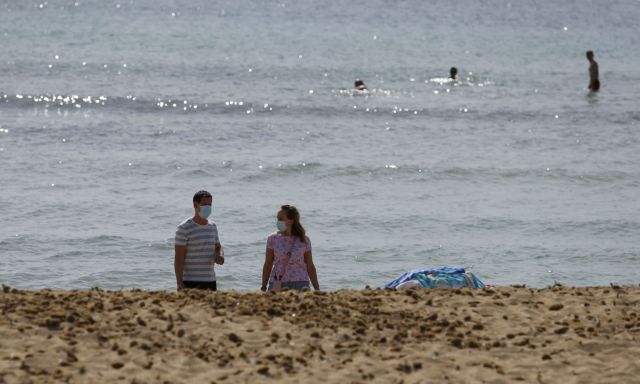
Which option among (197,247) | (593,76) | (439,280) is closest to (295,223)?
(197,247)

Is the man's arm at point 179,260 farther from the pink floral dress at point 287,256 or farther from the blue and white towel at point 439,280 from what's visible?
the blue and white towel at point 439,280

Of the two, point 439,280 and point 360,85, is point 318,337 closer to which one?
point 439,280

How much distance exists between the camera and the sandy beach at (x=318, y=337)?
31.1 ft

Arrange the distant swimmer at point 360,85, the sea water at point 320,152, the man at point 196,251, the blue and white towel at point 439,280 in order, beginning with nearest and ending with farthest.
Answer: the man at point 196,251 < the blue and white towel at point 439,280 < the sea water at point 320,152 < the distant swimmer at point 360,85

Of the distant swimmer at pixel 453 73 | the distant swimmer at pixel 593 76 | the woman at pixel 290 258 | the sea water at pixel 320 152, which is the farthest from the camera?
the distant swimmer at pixel 453 73

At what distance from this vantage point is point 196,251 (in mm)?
11680

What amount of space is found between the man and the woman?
470 mm

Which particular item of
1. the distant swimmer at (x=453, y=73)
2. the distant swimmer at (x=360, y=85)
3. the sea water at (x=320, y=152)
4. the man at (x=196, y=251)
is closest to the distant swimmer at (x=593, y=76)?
the sea water at (x=320, y=152)

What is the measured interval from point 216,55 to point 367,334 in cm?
3070

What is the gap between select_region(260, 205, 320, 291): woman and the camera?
1184cm

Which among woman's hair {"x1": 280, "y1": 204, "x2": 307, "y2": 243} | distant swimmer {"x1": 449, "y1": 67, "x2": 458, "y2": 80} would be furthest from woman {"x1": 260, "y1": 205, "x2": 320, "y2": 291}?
distant swimmer {"x1": 449, "y1": 67, "x2": 458, "y2": 80}

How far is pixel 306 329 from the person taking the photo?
1040 centimetres

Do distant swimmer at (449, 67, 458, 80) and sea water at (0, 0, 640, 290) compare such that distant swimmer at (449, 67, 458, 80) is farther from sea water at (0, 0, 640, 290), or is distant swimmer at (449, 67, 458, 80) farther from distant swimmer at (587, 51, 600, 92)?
distant swimmer at (587, 51, 600, 92)

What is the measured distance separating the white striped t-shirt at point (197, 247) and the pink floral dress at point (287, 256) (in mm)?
546
